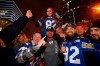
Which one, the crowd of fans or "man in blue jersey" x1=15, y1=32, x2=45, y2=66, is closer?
"man in blue jersey" x1=15, y1=32, x2=45, y2=66

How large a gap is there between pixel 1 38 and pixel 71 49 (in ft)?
8.77

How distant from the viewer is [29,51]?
164 inches

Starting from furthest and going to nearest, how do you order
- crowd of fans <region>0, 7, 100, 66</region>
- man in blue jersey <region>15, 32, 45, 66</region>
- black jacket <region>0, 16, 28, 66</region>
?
crowd of fans <region>0, 7, 100, 66</region>
man in blue jersey <region>15, 32, 45, 66</region>
black jacket <region>0, 16, 28, 66</region>

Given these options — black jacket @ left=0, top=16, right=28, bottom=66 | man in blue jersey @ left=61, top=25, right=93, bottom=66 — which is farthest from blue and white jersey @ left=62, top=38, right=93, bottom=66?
black jacket @ left=0, top=16, right=28, bottom=66

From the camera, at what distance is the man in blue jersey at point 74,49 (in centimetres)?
525

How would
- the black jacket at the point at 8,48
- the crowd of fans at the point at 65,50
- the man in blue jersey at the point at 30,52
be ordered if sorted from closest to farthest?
the black jacket at the point at 8,48 → the man in blue jersey at the point at 30,52 → the crowd of fans at the point at 65,50

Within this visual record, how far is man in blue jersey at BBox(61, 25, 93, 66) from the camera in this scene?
5250 millimetres

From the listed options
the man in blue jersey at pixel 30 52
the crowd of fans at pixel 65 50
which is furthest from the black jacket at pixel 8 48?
the crowd of fans at pixel 65 50

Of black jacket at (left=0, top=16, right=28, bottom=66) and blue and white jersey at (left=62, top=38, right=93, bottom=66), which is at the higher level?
black jacket at (left=0, top=16, right=28, bottom=66)

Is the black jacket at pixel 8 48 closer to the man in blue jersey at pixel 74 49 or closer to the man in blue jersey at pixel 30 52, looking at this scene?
the man in blue jersey at pixel 30 52

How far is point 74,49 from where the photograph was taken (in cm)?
544

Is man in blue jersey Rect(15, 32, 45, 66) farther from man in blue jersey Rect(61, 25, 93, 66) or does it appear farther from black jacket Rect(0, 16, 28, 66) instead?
man in blue jersey Rect(61, 25, 93, 66)

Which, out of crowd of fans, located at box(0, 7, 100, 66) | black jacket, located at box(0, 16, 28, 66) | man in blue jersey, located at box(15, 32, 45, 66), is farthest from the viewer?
crowd of fans, located at box(0, 7, 100, 66)

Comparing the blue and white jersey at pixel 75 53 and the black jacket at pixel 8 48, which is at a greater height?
Result: the black jacket at pixel 8 48
